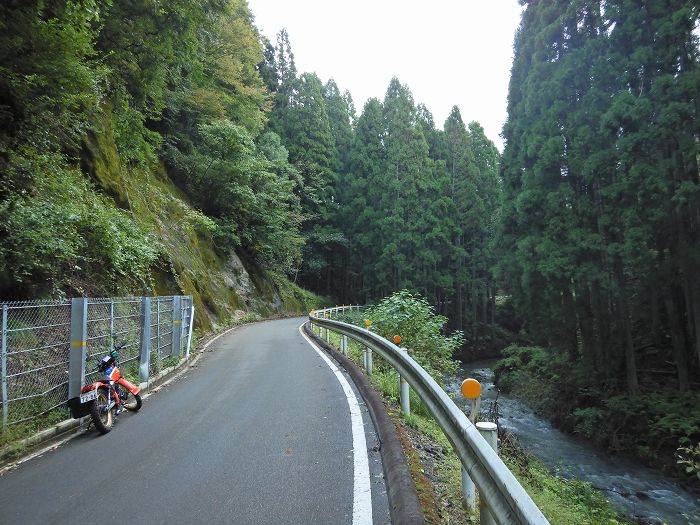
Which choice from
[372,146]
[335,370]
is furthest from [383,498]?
[372,146]

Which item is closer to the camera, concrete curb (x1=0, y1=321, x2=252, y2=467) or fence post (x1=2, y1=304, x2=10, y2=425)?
concrete curb (x1=0, y1=321, x2=252, y2=467)

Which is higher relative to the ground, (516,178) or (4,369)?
(516,178)

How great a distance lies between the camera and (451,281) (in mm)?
35188

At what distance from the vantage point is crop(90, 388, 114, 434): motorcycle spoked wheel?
5387 millimetres

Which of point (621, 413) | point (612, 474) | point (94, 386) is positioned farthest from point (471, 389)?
point (621, 413)

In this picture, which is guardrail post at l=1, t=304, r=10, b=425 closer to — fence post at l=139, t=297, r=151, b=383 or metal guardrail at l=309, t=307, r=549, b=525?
fence post at l=139, t=297, r=151, b=383

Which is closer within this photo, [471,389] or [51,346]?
[471,389]

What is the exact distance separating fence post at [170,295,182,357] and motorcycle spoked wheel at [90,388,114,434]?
5.10 meters

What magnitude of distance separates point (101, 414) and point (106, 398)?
226 millimetres

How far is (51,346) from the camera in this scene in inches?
229

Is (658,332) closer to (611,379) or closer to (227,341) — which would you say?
(611,379)

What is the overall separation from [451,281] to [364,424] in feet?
101

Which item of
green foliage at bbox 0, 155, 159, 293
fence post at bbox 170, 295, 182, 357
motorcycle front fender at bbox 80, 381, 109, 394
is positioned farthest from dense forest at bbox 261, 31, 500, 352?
motorcycle front fender at bbox 80, 381, 109, 394

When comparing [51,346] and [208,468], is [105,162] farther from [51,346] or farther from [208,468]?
[208,468]
